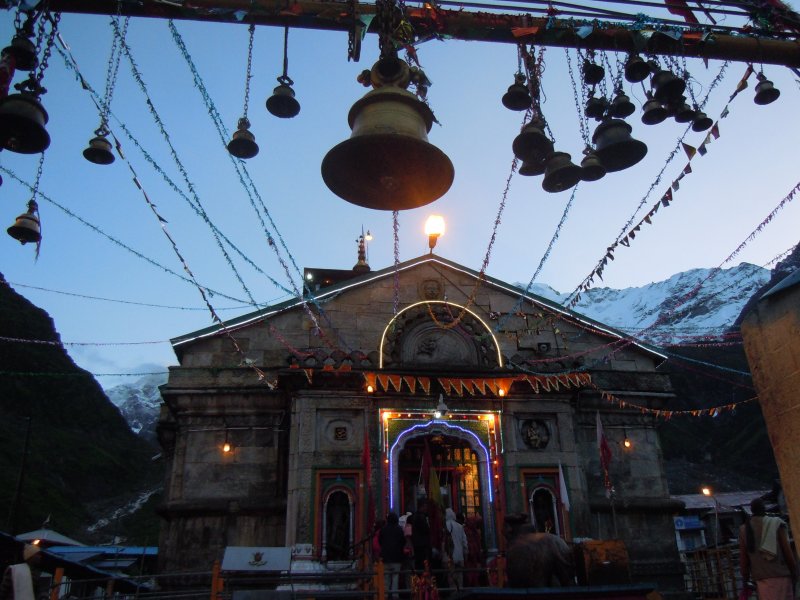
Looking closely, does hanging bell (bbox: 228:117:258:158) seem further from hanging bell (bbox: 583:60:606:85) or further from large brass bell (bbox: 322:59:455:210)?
hanging bell (bbox: 583:60:606:85)

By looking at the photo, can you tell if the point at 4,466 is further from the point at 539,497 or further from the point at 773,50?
the point at 773,50

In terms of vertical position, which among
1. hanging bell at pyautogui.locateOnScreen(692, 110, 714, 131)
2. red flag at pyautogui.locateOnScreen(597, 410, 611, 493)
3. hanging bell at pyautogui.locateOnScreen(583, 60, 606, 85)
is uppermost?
hanging bell at pyautogui.locateOnScreen(583, 60, 606, 85)

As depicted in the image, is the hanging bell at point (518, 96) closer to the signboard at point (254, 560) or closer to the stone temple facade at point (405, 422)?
the signboard at point (254, 560)

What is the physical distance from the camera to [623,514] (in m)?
18.8

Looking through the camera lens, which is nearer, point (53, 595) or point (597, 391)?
point (53, 595)

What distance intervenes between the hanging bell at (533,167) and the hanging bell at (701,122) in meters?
A: 2.20

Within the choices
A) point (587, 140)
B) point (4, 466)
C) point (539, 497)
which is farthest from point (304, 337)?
point (4, 466)

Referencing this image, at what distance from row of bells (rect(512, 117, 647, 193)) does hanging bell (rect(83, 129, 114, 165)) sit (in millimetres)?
→ 4487

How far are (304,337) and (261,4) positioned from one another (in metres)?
14.4

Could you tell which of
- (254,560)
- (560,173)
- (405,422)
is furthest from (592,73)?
(405,422)

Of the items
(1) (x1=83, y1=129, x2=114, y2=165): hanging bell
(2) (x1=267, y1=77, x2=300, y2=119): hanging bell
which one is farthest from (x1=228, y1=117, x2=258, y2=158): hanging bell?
(1) (x1=83, y1=129, x2=114, y2=165): hanging bell

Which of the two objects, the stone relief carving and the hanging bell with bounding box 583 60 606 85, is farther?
the stone relief carving

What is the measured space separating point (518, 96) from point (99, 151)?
468cm

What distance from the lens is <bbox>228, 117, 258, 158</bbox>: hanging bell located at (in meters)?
6.85
